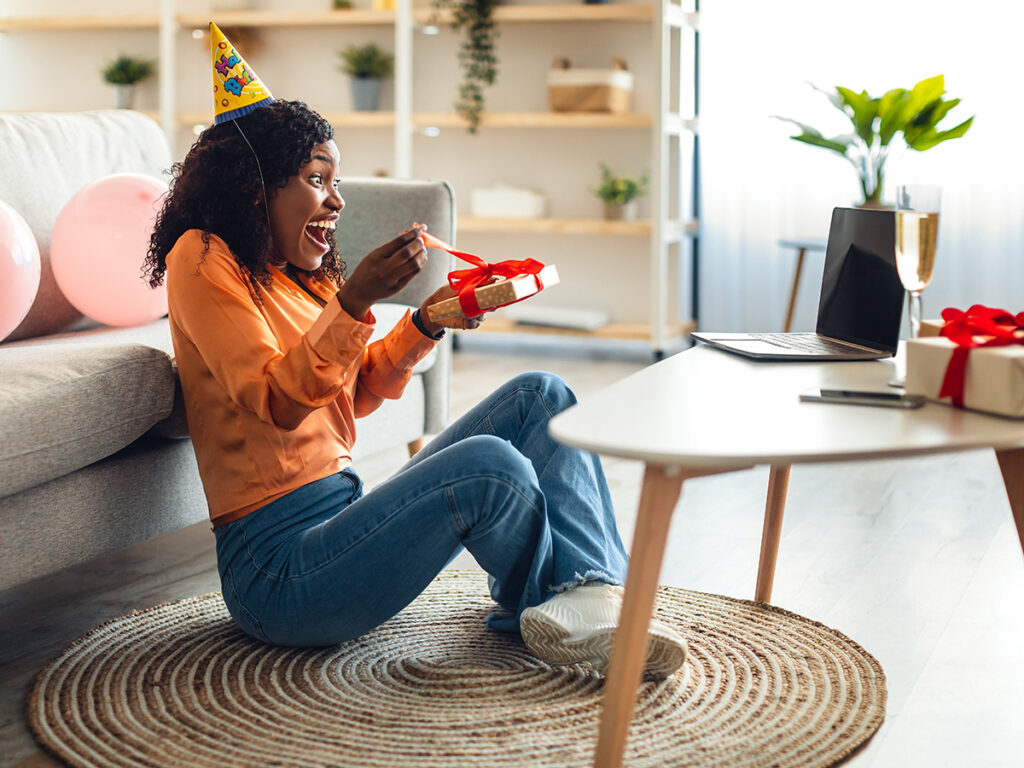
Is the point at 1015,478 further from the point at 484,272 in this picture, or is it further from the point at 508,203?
the point at 508,203

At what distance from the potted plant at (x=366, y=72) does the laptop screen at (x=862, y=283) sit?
333cm

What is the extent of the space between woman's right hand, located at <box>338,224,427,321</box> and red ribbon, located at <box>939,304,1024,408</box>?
64cm

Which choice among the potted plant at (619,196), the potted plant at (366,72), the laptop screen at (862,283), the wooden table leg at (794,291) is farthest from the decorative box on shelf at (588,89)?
the laptop screen at (862,283)

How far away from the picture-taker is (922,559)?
213 cm

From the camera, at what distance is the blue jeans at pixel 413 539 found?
143cm

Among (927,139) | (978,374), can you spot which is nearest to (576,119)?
(927,139)

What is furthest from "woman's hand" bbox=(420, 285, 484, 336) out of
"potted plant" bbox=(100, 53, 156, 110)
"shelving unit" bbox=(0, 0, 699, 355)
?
"potted plant" bbox=(100, 53, 156, 110)

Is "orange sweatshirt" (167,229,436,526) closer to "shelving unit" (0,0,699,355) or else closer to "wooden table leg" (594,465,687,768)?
"wooden table leg" (594,465,687,768)

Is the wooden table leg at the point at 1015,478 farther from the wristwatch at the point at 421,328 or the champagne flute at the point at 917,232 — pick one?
the wristwatch at the point at 421,328

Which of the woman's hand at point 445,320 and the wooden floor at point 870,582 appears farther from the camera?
the woman's hand at point 445,320

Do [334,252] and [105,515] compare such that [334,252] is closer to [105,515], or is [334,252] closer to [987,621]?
[105,515]

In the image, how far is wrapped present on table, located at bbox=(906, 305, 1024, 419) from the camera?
1.17 m

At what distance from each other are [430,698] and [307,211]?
70 centimetres

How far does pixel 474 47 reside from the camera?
15.1ft
